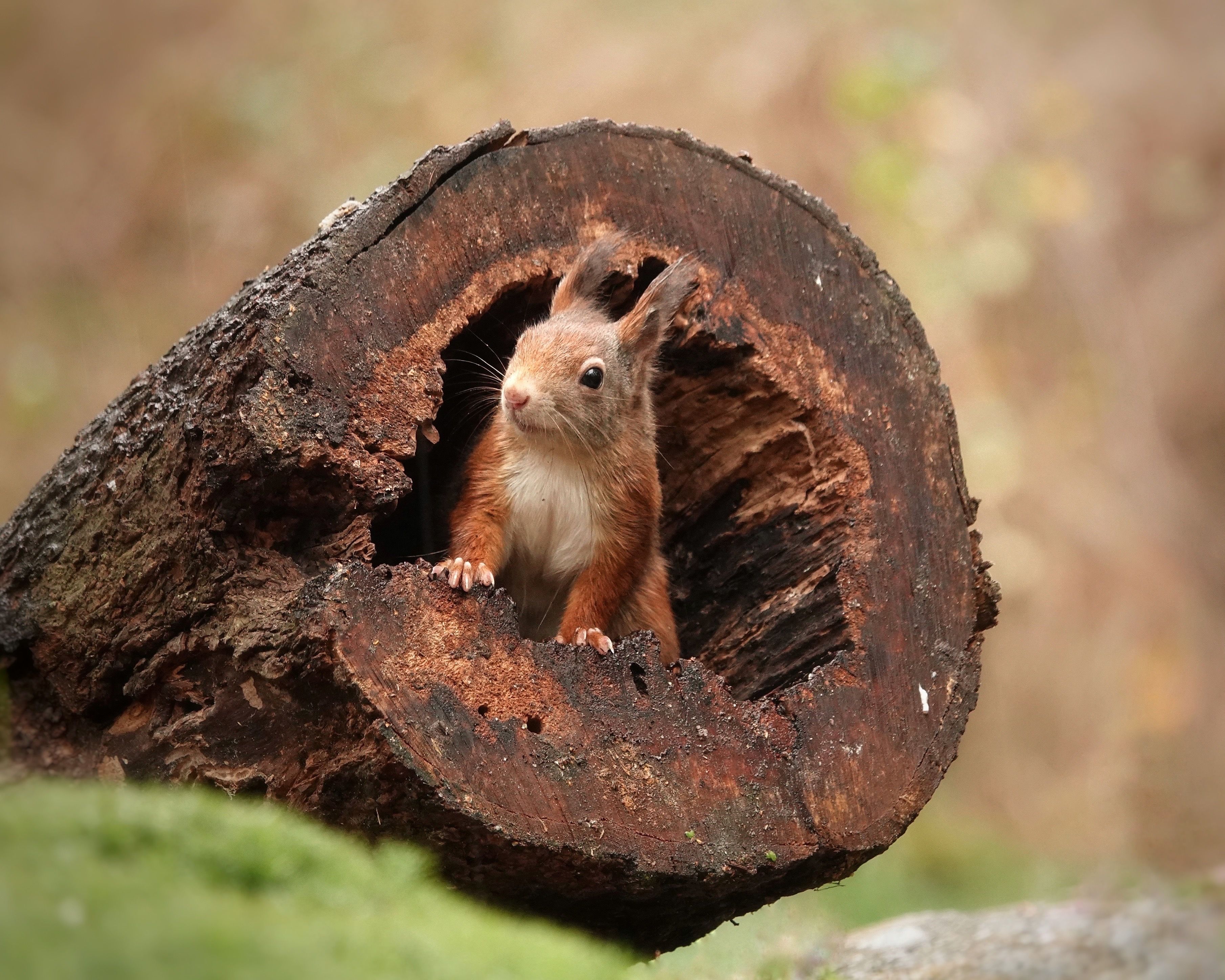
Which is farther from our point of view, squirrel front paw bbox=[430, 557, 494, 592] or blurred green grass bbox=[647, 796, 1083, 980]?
blurred green grass bbox=[647, 796, 1083, 980]

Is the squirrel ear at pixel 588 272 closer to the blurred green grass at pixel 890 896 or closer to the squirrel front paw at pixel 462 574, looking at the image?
the squirrel front paw at pixel 462 574

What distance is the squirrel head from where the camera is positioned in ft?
14.2

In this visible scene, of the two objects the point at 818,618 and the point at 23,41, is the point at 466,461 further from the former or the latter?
the point at 23,41

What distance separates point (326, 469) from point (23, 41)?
1060 cm

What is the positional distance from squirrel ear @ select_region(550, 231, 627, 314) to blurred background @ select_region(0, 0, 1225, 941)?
585 centimetres

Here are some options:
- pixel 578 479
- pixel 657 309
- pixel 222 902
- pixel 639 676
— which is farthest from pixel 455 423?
pixel 222 902

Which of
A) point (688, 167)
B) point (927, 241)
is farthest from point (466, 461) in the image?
point (927, 241)

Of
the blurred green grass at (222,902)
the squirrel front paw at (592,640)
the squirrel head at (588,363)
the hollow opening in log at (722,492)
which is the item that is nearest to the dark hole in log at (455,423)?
the hollow opening in log at (722,492)

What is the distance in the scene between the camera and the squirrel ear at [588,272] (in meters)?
4.22

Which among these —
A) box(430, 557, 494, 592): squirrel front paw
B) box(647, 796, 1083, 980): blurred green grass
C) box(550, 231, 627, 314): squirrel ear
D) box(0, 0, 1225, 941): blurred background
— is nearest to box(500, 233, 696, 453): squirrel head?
box(550, 231, 627, 314): squirrel ear

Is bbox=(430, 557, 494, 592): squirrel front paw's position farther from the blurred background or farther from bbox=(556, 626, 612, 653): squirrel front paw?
the blurred background

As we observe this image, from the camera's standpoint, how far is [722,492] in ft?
15.9

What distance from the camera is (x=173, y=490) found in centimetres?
369

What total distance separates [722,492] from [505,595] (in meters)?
1.44
